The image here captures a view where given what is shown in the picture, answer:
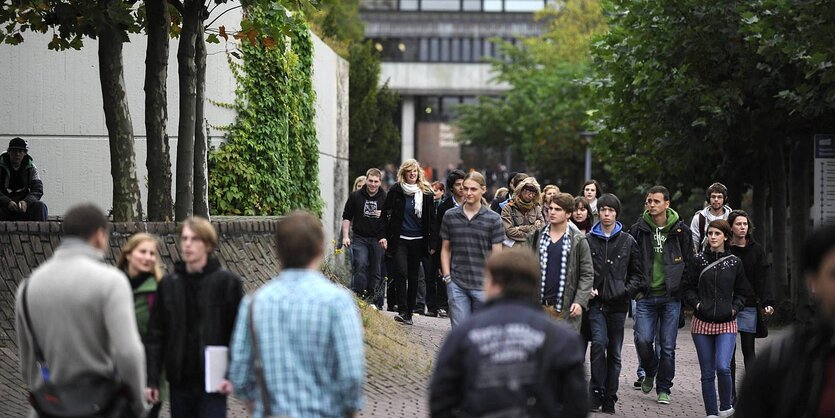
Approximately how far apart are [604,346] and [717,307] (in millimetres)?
982

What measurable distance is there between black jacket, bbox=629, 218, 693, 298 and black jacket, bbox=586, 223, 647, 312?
13.7 inches

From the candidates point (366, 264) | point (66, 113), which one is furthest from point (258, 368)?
point (66, 113)

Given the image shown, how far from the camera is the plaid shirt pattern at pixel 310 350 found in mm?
5512

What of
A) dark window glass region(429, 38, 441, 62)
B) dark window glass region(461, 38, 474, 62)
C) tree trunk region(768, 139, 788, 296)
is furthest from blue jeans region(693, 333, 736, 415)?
dark window glass region(429, 38, 441, 62)

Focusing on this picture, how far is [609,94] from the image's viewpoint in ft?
78.1

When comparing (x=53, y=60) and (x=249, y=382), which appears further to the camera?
(x=53, y=60)

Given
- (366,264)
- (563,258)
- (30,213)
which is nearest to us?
(563,258)

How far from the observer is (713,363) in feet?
36.9

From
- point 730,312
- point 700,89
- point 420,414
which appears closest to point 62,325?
point 420,414

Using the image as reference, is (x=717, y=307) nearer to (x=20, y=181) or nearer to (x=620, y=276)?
(x=620, y=276)

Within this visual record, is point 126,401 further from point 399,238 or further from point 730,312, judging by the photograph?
point 399,238

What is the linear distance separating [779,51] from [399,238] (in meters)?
6.55

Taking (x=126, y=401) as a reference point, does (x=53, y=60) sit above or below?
above

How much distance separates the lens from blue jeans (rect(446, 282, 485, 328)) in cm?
1095
